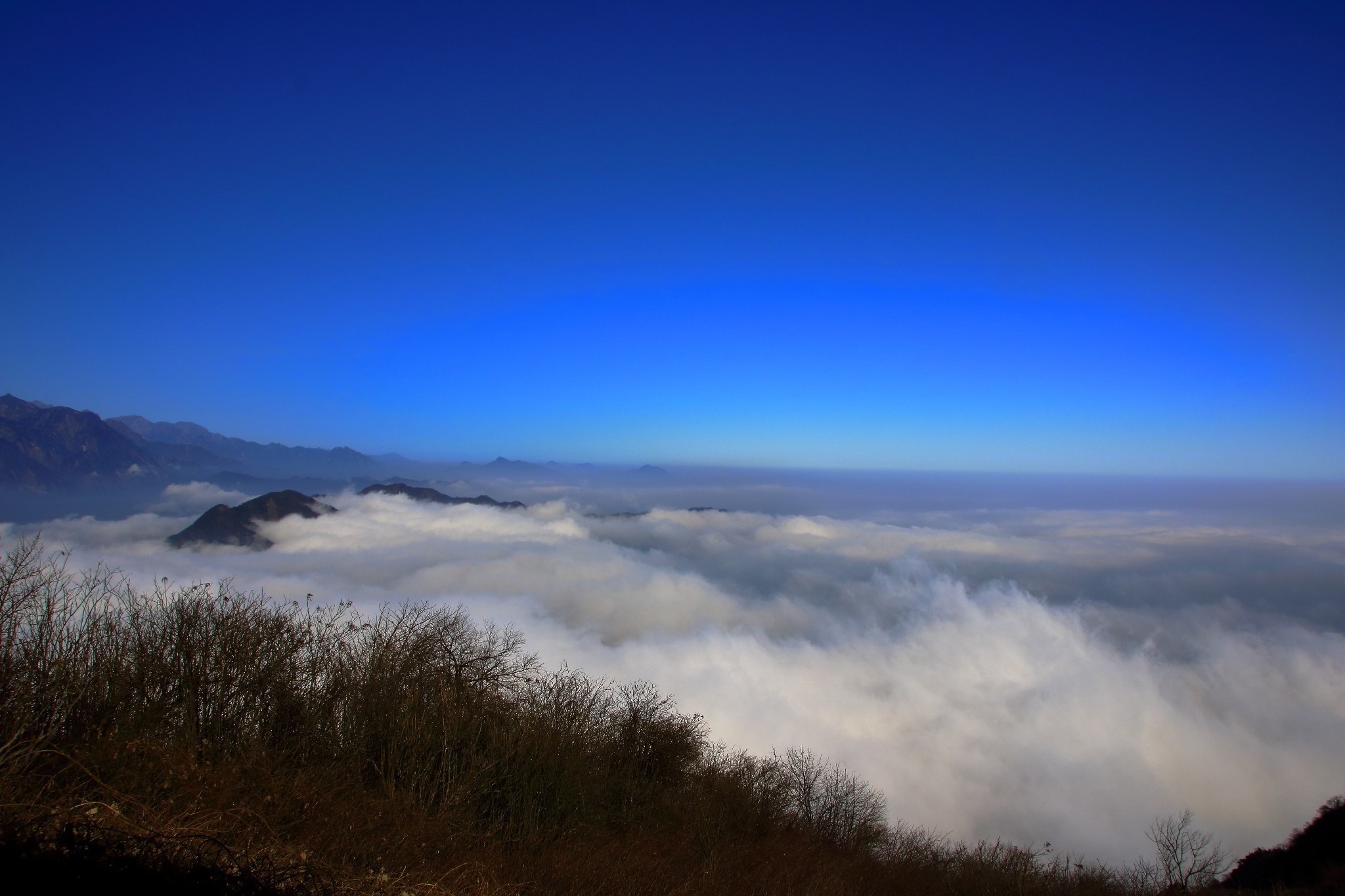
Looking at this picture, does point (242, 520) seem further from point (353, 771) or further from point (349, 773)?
point (349, 773)

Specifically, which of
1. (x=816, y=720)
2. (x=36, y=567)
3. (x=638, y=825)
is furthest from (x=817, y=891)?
(x=816, y=720)

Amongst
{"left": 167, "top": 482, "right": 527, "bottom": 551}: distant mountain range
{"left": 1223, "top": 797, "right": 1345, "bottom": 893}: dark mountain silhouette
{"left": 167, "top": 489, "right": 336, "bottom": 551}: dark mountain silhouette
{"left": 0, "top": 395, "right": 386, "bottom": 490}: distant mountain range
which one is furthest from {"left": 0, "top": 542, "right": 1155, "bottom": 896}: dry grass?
{"left": 0, "top": 395, "right": 386, "bottom": 490}: distant mountain range

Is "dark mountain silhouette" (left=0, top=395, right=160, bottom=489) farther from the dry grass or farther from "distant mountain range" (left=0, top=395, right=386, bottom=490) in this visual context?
the dry grass

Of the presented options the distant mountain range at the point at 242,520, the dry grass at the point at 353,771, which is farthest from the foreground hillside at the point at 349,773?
the distant mountain range at the point at 242,520

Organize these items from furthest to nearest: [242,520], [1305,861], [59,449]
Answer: [242,520]
[59,449]
[1305,861]

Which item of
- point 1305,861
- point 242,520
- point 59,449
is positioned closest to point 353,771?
point 1305,861

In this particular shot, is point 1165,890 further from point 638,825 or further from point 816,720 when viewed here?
point 816,720
